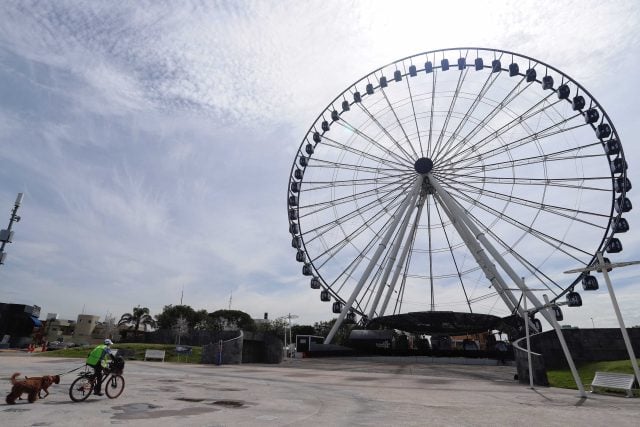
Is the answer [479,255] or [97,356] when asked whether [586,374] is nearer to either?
[479,255]

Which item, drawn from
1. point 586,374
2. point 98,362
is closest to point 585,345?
point 586,374

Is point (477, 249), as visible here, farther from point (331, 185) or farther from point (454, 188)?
point (331, 185)

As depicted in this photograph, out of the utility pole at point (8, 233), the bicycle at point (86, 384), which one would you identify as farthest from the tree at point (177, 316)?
the bicycle at point (86, 384)

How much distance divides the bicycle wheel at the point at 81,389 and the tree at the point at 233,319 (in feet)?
341

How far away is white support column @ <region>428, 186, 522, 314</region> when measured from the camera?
3372 cm

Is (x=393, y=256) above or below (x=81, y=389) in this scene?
above

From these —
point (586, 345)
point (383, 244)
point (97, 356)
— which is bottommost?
point (97, 356)

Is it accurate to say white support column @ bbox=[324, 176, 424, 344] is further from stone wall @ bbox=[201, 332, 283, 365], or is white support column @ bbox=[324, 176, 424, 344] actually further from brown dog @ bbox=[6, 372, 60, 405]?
brown dog @ bbox=[6, 372, 60, 405]

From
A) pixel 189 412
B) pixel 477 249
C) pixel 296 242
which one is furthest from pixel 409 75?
pixel 189 412

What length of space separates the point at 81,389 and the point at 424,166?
32.1 meters

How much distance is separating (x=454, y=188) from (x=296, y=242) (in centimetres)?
1669

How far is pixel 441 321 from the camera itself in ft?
136

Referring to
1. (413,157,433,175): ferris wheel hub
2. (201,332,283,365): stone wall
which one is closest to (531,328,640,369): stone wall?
(413,157,433,175): ferris wheel hub

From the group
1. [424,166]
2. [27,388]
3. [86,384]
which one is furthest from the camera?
[424,166]
